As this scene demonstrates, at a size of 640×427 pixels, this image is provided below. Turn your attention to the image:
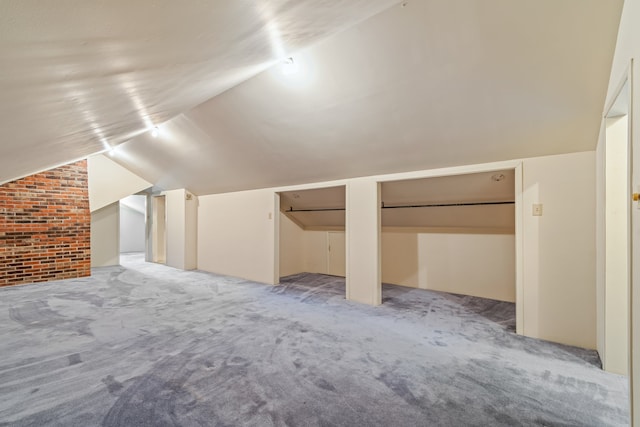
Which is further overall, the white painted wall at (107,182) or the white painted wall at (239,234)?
the white painted wall at (107,182)

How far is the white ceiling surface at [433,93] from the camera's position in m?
1.66

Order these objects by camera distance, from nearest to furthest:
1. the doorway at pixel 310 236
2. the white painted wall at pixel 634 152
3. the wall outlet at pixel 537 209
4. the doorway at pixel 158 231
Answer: the white painted wall at pixel 634 152 < the wall outlet at pixel 537 209 < the doorway at pixel 310 236 < the doorway at pixel 158 231

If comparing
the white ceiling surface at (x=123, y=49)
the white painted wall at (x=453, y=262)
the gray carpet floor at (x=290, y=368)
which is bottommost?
the gray carpet floor at (x=290, y=368)

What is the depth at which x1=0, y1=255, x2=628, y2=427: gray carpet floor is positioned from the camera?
5.23 feet

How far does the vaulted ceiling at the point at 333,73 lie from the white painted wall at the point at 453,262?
1.68 m

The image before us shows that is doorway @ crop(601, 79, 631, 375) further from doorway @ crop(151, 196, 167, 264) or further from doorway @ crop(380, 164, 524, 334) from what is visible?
doorway @ crop(151, 196, 167, 264)

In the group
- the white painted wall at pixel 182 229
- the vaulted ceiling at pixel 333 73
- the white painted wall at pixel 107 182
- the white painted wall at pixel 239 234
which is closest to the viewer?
the vaulted ceiling at pixel 333 73

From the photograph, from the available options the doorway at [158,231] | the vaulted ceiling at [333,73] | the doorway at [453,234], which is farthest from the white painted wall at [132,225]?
the doorway at [453,234]

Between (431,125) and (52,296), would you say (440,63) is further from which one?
(52,296)

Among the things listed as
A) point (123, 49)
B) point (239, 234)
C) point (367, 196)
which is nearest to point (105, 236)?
point (239, 234)

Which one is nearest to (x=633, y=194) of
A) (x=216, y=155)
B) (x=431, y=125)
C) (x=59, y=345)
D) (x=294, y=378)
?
(x=431, y=125)

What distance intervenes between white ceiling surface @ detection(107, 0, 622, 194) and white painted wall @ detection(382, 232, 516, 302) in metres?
1.68

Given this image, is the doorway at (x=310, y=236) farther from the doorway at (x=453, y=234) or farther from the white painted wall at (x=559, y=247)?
the white painted wall at (x=559, y=247)

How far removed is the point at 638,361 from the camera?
3.24ft
